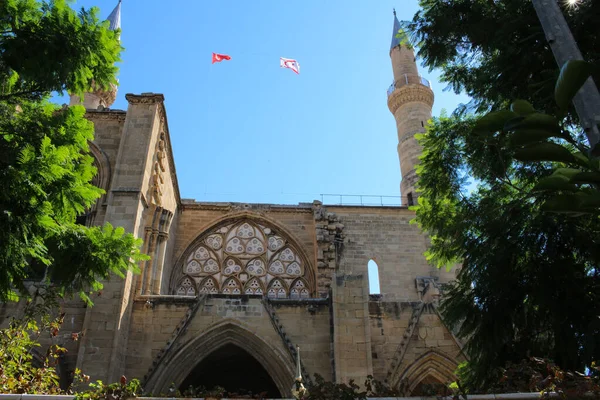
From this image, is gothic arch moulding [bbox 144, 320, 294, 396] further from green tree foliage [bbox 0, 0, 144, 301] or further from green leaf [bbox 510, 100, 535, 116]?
green leaf [bbox 510, 100, 535, 116]

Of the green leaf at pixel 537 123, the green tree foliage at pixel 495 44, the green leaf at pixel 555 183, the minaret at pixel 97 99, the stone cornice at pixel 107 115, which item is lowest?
the green leaf at pixel 555 183

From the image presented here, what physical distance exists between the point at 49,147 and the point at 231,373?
27.4ft

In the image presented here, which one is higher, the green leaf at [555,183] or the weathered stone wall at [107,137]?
the weathered stone wall at [107,137]

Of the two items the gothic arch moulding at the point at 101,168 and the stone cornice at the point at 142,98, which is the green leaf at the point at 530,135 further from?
the stone cornice at the point at 142,98

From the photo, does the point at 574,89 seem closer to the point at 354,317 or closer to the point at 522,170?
the point at 522,170

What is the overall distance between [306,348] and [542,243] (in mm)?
4864

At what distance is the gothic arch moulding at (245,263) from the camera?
1452 centimetres

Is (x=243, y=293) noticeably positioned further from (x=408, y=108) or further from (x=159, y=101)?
(x=408, y=108)

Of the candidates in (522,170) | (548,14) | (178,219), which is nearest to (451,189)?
(522,170)

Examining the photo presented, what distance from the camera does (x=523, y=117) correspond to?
1780 mm

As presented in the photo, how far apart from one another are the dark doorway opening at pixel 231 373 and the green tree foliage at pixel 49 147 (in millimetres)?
4786

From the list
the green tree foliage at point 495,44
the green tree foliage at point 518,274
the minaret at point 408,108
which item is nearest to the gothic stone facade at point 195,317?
the green tree foliage at point 518,274

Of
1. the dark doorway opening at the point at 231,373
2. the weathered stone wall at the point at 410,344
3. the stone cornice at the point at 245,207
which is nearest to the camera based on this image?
the weathered stone wall at the point at 410,344

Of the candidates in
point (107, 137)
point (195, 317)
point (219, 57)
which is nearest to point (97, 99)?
point (219, 57)
